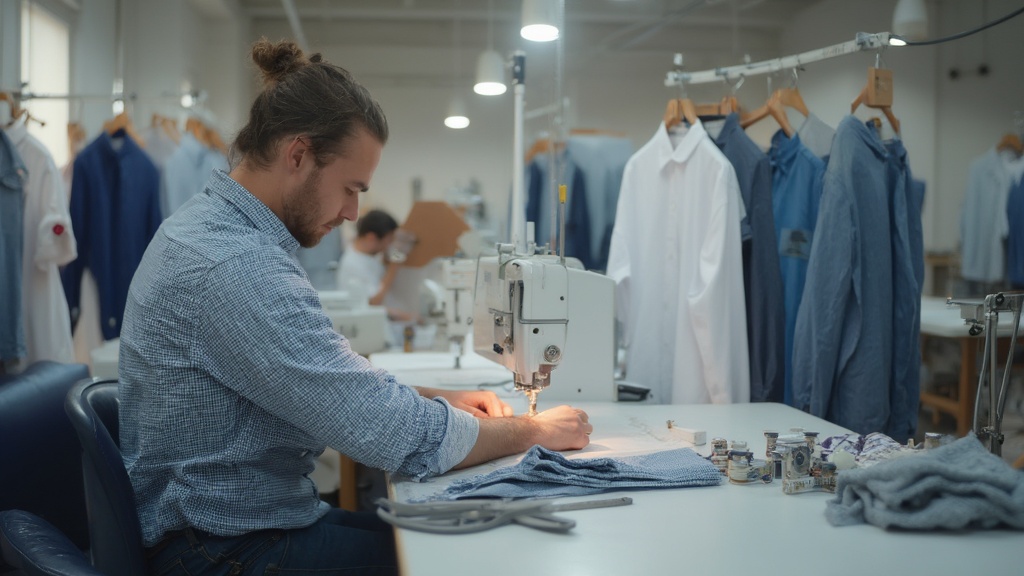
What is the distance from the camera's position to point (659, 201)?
3141 mm

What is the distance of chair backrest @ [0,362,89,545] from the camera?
1.95m

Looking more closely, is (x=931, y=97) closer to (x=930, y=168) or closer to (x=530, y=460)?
(x=930, y=168)

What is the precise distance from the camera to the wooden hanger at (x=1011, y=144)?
6520mm

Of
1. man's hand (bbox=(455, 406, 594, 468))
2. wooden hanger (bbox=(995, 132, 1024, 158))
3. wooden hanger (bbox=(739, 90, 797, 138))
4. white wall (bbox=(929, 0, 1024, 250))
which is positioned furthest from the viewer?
wooden hanger (bbox=(995, 132, 1024, 158))

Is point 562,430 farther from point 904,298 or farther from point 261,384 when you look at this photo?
point 904,298

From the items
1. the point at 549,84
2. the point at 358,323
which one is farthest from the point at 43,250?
the point at 549,84

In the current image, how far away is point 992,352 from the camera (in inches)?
62.4

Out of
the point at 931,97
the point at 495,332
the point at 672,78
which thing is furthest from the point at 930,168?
the point at 495,332

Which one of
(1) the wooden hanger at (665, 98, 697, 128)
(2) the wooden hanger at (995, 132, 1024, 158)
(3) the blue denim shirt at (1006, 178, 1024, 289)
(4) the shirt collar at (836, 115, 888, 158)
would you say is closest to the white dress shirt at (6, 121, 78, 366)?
(1) the wooden hanger at (665, 98, 697, 128)

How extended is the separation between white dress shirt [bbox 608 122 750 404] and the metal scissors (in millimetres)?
1605

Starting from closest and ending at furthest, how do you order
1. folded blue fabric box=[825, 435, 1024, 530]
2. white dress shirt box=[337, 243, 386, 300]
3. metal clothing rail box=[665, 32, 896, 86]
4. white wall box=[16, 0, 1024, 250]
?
folded blue fabric box=[825, 435, 1024, 530] < metal clothing rail box=[665, 32, 896, 86] < white dress shirt box=[337, 243, 386, 300] < white wall box=[16, 0, 1024, 250]

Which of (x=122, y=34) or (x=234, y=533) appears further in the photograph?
(x=122, y=34)

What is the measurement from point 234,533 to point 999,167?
6.98 meters

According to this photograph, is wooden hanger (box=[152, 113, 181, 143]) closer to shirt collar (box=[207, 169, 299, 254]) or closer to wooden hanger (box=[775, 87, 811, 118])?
wooden hanger (box=[775, 87, 811, 118])
